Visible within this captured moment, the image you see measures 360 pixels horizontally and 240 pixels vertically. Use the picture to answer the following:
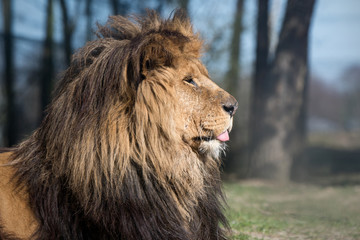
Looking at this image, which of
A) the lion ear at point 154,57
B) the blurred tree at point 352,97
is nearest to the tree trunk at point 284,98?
the lion ear at point 154,57

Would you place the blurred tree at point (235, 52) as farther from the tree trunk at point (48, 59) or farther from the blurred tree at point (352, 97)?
the blurred tree at point (352, 97)

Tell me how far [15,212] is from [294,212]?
3335 mm

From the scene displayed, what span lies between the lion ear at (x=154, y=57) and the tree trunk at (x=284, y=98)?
5.76 m

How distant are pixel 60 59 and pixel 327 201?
732cm

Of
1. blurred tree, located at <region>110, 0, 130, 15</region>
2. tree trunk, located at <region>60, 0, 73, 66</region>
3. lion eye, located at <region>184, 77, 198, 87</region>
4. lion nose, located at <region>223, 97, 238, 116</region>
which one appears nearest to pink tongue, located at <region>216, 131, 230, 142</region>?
lion nose, located at <region>223, 97, 238, 116</region>

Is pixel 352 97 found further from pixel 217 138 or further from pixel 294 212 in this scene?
pixel 217 138

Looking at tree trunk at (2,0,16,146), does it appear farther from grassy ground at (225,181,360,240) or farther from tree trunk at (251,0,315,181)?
grassy ground at (225,181,360,240)

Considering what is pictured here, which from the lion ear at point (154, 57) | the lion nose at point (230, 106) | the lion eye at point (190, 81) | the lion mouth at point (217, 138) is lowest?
the lion mouth at point (217, 138)

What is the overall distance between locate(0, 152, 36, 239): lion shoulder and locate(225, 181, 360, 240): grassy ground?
5.86ft

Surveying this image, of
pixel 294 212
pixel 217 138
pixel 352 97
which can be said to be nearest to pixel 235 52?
pixel 294 212

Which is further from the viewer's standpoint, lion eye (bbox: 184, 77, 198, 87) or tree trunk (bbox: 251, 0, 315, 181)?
tree trunk (bbox: 251, 0, 315, 181)

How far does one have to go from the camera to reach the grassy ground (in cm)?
395

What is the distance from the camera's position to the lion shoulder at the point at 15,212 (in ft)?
8.60

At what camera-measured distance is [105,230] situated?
2580 mm
